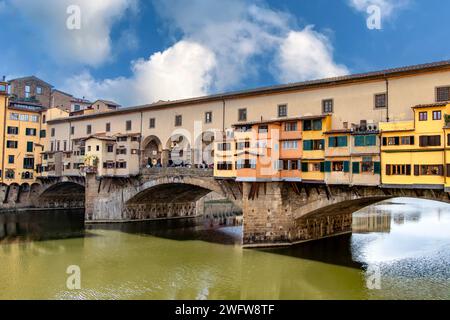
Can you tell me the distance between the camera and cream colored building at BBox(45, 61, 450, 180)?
93.7 ft

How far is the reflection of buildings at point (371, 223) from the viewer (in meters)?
45.0

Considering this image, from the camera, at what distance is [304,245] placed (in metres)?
34.5

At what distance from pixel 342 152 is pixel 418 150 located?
5.41 meters

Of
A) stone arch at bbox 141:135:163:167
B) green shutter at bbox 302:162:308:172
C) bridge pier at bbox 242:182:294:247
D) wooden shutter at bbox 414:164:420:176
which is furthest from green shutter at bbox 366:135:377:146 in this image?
stone arch at bbox 141:135:163:167

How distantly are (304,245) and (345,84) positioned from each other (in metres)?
14.2

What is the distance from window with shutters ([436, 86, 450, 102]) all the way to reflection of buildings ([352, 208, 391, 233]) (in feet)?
67.8

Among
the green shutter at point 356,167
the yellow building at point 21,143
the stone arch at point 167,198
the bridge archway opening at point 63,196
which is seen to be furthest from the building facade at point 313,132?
the yellow building at point 21,143

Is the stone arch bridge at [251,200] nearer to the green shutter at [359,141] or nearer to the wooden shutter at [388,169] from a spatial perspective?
the wooden shutter at [388,169]

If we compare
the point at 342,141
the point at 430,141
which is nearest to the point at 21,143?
the point at 342,141

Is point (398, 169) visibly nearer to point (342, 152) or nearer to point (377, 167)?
point (377, 167)

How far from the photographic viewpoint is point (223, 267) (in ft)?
93.5

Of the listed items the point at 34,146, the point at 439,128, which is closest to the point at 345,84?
the point at 439,128

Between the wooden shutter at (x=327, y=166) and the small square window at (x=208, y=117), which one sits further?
the small square window at (x=208, y=117)

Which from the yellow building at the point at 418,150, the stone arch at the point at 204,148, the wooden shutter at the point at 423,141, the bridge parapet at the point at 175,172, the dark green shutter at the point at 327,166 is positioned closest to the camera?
the yellow building at the point at 418,150
